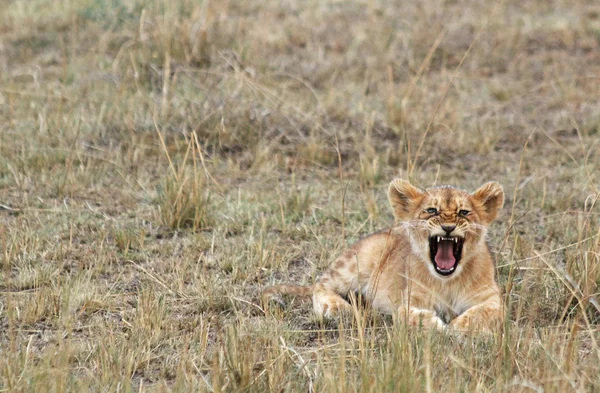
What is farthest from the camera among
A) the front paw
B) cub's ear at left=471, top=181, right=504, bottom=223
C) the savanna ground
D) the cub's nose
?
cub's ear at left=471, top=181, right=504, bottom=223

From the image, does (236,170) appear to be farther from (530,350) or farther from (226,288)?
(530,350)

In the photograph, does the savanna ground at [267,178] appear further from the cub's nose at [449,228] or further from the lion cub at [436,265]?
the cub's nose at [449,228]

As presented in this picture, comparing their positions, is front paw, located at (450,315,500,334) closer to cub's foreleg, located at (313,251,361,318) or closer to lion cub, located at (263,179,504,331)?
lion cub, located at (263,179,504,331)

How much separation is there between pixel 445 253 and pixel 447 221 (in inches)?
8.4

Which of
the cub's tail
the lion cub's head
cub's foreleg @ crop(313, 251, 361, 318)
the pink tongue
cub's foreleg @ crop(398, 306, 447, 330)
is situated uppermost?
the lion cub's head

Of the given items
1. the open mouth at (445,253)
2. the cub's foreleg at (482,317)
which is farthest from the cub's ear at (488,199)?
the cub's foreleg at (482,317)

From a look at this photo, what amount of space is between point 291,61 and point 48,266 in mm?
5445

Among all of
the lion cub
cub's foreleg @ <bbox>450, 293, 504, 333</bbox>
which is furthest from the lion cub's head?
cub's foreleg @ <bbox>450, 293, 504, 333</bbox>

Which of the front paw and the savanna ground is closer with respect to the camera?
the savanna ground

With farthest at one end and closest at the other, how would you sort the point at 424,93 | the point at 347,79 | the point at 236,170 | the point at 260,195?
the point at 347,79
the point at 424,93
the point at 236,170
the point at 260,195

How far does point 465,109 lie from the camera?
32.5 ft

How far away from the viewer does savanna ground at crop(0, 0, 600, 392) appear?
4.70 meters

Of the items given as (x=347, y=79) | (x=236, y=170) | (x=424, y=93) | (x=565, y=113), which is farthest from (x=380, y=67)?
(x=236, y=170)

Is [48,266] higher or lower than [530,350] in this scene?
lower
